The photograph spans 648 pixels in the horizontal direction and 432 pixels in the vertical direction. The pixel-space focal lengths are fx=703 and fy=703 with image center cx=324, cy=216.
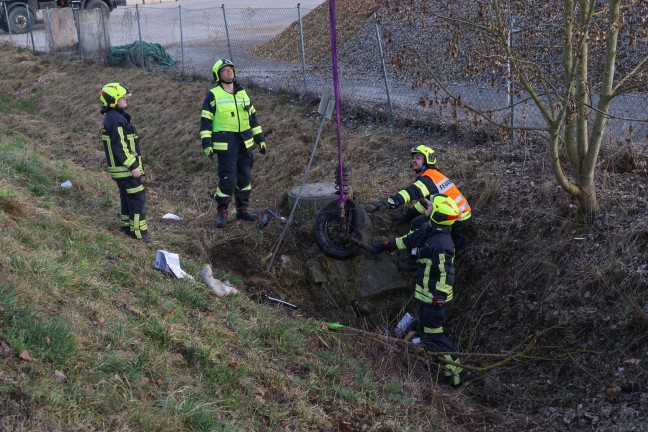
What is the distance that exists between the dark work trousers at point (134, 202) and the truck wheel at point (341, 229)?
1.98 m

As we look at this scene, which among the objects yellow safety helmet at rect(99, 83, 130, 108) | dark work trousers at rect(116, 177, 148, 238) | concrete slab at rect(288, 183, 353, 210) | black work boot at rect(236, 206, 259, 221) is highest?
yellow safety helmet at rect(99, 83, 130, 108)

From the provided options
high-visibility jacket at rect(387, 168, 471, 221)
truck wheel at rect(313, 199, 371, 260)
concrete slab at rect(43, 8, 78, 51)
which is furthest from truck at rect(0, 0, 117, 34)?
high-visibility jacket at rect(387, 168, 471, 221)

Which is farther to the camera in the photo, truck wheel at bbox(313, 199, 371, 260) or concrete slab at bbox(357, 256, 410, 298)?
concrete slab at bbox(357, 256, 410, 298)

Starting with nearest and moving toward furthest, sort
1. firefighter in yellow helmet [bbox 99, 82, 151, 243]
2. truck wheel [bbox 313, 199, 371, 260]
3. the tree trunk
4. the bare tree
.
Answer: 1. the bare tree
2. the tree trunk
3. firefighter in yellow helmet [bbox 99, 82, 151, 243]
4. truck wheel [bbox 313, 199, 371, 260]

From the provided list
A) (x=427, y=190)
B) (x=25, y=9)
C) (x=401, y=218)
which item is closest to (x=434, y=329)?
(x=427, y=190)

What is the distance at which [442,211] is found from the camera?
689 cm

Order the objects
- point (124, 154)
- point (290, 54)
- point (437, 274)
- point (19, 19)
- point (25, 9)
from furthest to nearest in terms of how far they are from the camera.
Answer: point (19, 19) → point (25, 9) → point (290, 54) → point (124, 154) → point (437, 274)

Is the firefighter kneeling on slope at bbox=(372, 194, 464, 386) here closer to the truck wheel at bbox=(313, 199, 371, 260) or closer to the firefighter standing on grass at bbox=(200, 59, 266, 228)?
the truck wheel at bbox=(313, 199, 371, 260)

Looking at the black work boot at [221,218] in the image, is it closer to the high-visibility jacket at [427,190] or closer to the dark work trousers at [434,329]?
the high-visibility jacket at [427,190]

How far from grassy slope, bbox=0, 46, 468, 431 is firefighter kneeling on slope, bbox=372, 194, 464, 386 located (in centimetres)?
45

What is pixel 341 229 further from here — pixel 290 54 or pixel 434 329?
pixel 290 54

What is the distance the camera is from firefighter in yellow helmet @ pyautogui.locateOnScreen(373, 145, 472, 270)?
753cm

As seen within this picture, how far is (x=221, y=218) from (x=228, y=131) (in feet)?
3.78

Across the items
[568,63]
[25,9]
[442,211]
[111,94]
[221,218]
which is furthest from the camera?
[25,9]
